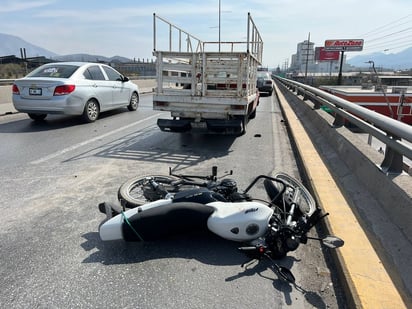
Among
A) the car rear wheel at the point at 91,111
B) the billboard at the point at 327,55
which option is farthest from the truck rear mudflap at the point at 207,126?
the billboard at the point at 327,55

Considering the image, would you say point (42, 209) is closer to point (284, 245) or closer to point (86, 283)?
point (86, 283)

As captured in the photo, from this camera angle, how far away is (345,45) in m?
101

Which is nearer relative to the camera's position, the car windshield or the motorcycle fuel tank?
the motorcycle fuel tank

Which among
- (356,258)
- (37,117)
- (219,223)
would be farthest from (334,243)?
(37,117)

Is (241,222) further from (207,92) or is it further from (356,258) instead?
(207,92)

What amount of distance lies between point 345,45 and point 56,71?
107 metres

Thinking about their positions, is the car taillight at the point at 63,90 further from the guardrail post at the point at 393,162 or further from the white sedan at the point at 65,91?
the guardrail post at the point at 393,162

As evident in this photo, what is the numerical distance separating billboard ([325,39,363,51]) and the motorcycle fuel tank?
4006 inches

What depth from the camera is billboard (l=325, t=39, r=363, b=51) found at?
97.3 meters

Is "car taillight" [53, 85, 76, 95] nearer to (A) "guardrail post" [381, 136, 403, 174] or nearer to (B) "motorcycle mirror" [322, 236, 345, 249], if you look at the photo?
(A) "guardrail post" [381, 136, 403, 174]

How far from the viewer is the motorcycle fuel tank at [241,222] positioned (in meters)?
2.99

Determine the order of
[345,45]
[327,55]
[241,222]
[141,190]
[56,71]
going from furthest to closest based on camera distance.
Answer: [327,55] < [345,45] < [56,71] < [141,190] < [241,222]

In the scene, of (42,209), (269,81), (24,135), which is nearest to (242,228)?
(42,209)

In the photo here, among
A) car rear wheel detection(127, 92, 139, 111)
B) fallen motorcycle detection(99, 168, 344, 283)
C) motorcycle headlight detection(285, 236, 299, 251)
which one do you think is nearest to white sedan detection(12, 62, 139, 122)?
car rear wheel detection(127, 92, 139, 111)
